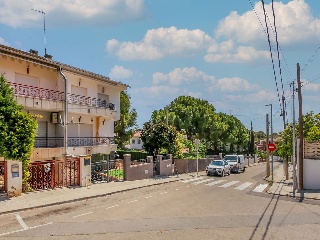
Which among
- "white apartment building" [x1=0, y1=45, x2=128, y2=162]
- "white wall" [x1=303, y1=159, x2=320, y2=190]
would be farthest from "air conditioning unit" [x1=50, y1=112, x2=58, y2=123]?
"white wall" [x1=303, y1=159, x2=320, y2=190]

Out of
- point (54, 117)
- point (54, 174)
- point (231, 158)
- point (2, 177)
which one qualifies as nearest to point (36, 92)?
point (54, 117)

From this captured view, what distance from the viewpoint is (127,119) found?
56156 mm

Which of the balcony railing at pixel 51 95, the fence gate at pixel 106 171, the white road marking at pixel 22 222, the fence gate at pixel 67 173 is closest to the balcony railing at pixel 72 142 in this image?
the balcony railing at pixel 51 95

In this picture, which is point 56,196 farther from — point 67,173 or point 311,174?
point 311,174

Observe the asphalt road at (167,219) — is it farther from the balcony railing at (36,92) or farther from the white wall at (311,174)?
the balcony railing at (36,92)

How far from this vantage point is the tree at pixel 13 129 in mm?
16562

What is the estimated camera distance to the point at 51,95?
26.0m

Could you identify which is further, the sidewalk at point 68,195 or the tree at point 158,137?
the tree at point 158,137

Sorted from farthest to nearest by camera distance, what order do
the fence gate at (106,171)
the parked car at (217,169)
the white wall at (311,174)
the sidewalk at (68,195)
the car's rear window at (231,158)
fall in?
1. the car's rear window at (231,158)
2. the parked car at (217,169)
3. the white wall at (311,174)
4. the fence gate at (106,171)
5. the sidewalk at (68,195)

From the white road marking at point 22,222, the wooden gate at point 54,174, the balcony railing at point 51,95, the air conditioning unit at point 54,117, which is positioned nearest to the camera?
the white road marking at point 22,222

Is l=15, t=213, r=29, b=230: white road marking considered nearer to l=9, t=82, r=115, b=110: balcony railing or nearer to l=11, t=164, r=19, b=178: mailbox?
l=11, t=164, r=19, b=178: mailbox

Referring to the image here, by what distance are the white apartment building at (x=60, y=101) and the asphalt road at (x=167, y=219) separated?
796 cm

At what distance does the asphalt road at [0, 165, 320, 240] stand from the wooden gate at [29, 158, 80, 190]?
10.9ft

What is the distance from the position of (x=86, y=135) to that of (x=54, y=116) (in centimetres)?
530
